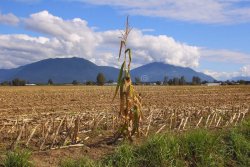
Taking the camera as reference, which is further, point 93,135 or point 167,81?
point 167,81

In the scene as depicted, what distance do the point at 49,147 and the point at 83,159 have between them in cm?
121

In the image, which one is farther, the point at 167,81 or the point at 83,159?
the point at 167,81

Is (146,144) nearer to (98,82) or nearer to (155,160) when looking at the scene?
(155,160)

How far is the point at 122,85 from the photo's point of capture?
9930mm

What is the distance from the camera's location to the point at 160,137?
9055 mm

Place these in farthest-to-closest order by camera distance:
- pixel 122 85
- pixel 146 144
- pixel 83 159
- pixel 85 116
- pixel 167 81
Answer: pixel 167 81
pixel 85 116
pixel 122 85
pixel 146 144
pixel 83 159

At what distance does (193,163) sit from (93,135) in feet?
8.82

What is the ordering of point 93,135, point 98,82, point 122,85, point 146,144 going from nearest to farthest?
point 146,144, point 122,85, point 93,135, point 98,82

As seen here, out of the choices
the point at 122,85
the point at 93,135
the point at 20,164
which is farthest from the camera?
the point at 93,135

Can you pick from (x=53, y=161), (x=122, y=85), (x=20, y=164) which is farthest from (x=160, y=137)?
(x=20, y=164)

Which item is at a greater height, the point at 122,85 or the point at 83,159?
the point at 122,85

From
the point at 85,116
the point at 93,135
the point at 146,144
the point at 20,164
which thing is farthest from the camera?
the point at 85,116

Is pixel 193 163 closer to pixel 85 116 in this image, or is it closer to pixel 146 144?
pixel 146 144

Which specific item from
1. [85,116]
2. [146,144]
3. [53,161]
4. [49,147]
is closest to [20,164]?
[53,161]
